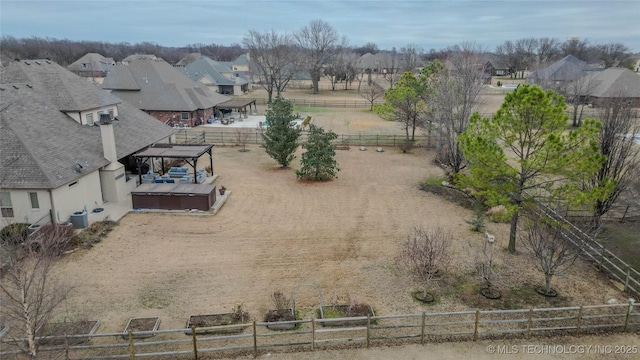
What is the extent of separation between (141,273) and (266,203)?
890 centimetres

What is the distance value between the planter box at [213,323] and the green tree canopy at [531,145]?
396 inches

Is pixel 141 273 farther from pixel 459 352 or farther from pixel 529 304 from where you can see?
pixel 529 304

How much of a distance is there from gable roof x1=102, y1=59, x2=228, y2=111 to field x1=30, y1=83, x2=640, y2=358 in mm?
24085

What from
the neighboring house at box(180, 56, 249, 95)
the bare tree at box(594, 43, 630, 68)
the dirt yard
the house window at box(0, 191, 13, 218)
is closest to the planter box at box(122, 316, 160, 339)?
the dirt yard

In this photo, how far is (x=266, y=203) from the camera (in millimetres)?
23531

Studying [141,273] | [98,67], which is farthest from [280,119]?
[98,67]

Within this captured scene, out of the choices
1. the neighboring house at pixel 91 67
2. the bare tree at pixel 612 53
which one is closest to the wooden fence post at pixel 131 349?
the neighboring house at pixel 91 67

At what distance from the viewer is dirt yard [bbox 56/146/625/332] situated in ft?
45.6

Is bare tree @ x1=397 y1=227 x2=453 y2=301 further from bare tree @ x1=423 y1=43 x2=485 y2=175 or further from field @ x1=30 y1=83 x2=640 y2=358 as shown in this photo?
bare tree @ x1=423 y1=43 x2=485 y2=175

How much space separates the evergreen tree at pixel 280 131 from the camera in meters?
29.5

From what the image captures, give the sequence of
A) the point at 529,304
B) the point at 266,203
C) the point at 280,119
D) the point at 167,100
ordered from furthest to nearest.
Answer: the point at 167,100 < the point at 280,119 < the point at 266,203 < the point at 529,304

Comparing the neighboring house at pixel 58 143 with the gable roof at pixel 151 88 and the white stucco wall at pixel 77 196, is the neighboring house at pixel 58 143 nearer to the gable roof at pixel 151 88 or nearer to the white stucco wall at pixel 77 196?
the white stucco wall at pixel 77 196

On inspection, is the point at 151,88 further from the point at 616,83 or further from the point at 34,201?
the point at 616,83

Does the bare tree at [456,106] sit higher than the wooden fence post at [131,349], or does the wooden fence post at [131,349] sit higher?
the bare tree at [456,106]
